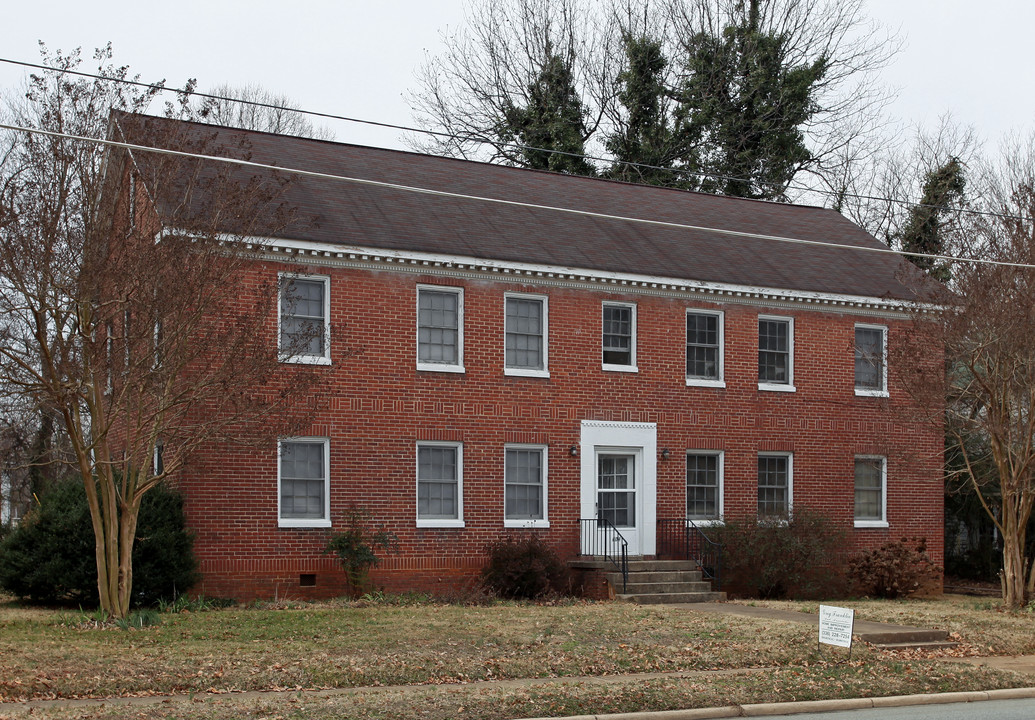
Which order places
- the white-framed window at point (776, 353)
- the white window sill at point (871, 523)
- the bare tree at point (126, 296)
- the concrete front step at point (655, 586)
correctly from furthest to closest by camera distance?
the white window sill at point (871, 523) → the white-framed window at point (776, 353) → the concrete front step at point (655, 586) → the bare tree at point (126, 296)

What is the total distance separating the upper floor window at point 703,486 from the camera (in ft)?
85.8

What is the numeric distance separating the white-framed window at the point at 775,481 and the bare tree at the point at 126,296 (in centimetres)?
1187

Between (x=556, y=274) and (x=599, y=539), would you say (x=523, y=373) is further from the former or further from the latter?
(x=599, y=539)

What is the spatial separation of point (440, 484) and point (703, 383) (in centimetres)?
→ 625

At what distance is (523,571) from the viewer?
22.8 metres

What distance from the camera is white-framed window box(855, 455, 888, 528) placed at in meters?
28.0

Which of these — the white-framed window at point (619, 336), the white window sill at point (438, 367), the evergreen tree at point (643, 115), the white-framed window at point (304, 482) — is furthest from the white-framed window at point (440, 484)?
the evergreen tree at point (643, 115)

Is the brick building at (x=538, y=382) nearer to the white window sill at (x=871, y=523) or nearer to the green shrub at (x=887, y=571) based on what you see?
the white window sill at (x=871, y=523)

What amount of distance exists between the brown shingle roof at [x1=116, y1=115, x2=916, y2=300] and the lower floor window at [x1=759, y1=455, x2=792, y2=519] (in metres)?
3.81

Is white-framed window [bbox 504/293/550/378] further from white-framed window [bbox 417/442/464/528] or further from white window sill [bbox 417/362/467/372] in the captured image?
white-framed window [bbox 417/442/464/528]

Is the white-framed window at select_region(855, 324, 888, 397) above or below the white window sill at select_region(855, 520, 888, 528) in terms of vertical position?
above

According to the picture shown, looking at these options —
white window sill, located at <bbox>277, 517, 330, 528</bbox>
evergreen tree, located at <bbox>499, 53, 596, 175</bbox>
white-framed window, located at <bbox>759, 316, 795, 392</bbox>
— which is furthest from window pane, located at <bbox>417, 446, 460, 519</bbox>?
evergreen tree, located at <bbox>499, 53, 596, 175</bbox>

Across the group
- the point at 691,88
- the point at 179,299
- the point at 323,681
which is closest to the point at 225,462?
the point at 179,299

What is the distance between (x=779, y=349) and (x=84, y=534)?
1491 centimetres
